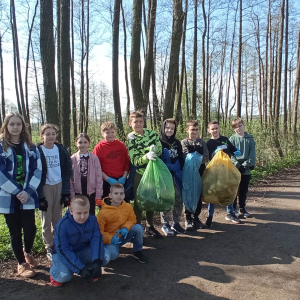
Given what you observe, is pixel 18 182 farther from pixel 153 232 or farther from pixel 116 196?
pixel 153 232

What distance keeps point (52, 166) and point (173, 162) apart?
1.87m

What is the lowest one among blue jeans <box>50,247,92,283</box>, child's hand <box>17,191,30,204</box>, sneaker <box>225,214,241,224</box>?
sneaker <box>225,214,241,224</box>

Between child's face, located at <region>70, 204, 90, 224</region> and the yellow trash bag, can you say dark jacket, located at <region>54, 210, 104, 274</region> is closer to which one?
child's face, located at <region>70, 204, 90, 224</region>

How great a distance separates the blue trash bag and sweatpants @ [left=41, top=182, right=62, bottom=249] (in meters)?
1.93

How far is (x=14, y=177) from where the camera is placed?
10.4 feet

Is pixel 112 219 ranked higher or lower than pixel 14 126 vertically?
lower

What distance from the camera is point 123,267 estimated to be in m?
3.38

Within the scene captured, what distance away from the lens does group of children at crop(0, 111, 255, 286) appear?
10.1ft

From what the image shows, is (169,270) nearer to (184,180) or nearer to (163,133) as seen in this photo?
(184,180)

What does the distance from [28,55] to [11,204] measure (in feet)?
70.4

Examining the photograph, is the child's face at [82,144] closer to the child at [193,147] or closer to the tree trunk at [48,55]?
the child at [193,147]

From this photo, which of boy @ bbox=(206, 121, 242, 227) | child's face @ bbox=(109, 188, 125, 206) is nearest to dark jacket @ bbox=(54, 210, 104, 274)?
child's face @ bbox=(109, 188, 125, 206)

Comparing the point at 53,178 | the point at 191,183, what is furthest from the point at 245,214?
the point at 53,178

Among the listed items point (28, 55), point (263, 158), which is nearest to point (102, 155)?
point (263, 158)
